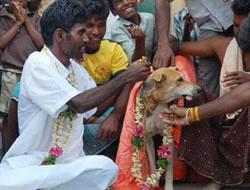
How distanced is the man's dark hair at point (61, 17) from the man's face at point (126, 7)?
119cm

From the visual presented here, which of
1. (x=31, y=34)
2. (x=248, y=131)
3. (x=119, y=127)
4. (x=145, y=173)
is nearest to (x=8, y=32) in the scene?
(x=31, y=34)

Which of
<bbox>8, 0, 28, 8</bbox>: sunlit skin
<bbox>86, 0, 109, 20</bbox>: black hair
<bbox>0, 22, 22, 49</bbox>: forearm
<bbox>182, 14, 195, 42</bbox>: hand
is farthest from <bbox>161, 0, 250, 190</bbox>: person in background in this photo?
<bbox>8, 0, 28, 8</bbox>: sunlit skin

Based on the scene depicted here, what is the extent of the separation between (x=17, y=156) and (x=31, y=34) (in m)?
1.66

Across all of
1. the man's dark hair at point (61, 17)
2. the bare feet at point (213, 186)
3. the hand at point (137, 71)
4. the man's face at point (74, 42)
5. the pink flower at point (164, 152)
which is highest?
the man's dark hair at point (61, 17)

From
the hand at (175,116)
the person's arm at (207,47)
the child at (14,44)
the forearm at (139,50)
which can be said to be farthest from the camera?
the child at (14,44)

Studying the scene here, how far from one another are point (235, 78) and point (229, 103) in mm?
334

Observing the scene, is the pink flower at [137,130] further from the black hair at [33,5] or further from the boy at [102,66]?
the black hair at [33,5]

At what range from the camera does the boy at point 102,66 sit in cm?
464

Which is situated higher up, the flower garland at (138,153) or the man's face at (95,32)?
the man's face at (95,32)

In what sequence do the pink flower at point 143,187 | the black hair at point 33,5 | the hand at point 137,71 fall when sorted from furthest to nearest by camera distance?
the black hair at point 33,5, the pink flower at point 143,187, the hand at point 137,71

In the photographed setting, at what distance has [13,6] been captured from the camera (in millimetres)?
5332

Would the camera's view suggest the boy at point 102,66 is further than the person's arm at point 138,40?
Yes

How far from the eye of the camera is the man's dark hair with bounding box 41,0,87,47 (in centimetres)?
399

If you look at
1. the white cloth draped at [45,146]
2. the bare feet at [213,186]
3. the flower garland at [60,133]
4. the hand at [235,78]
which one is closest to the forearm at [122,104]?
the white cloth draped at [45,146]
